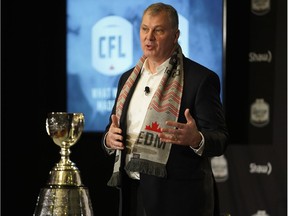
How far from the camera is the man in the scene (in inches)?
110

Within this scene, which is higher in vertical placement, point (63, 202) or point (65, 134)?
point (65, 134)

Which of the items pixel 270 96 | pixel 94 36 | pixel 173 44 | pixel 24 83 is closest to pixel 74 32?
pixel 94 36

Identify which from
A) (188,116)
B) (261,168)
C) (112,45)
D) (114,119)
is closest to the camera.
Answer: (188,116)

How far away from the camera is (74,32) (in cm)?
603

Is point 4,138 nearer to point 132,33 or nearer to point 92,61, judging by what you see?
point 92,61

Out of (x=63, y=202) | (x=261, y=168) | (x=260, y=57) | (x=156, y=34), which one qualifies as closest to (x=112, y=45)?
(x=260, y=57)

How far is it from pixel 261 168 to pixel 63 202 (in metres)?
3.48

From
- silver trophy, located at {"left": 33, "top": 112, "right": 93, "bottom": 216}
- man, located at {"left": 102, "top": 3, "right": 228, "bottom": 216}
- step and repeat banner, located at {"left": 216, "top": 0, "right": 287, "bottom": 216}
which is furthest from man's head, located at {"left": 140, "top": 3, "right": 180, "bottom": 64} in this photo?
step and repeat banner, located at {"left": 216, "top": 0, "right": 287, "bottom": 216}

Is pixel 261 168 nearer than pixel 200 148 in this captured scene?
No

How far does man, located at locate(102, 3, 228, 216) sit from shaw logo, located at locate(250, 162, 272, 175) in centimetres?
262

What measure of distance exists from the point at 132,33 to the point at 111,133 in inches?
123

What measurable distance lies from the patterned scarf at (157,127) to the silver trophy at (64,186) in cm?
52

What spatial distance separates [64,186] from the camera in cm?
223

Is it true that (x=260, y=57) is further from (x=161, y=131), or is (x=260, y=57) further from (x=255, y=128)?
(x=161, y=131)
